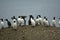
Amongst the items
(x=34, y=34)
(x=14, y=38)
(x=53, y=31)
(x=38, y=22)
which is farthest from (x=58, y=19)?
(x=14, y=38)

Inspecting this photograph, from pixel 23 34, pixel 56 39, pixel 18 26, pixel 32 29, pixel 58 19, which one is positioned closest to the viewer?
pixel 56 39

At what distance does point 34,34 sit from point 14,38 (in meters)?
1.49

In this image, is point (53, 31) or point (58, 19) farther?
point (58, 19)

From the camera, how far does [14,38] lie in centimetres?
1370

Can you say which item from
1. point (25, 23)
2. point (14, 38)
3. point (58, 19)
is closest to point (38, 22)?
point (25, 23)

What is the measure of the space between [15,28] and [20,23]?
1.26m

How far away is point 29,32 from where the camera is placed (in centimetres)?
1446

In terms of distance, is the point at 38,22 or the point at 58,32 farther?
the point at 38,22

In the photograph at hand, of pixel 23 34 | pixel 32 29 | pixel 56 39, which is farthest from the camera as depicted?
pixel 32 29

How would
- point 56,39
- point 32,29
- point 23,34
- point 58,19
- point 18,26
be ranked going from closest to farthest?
point 56,39 → point 23,34 → point 32,29 → point 18,26 → point 58,19

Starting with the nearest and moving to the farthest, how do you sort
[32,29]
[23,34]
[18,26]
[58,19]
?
[23,34] < [32,29] < [18,26] < [58,19]

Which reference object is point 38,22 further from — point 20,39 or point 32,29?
point 20,39

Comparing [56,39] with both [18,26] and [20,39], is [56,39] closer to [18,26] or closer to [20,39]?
[20,39]

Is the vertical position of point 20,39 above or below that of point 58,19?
below
